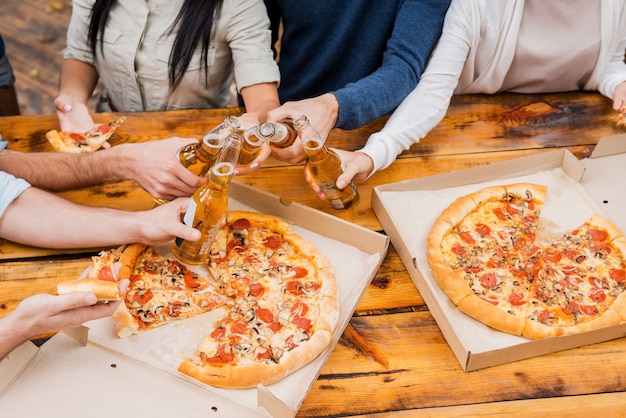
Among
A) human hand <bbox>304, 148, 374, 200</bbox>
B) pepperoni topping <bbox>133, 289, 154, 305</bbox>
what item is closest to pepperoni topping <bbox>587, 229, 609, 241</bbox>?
human hand <bbox>304, 148, 374, 200</bbox>

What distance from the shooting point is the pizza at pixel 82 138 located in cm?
237

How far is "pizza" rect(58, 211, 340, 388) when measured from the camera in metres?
1.72

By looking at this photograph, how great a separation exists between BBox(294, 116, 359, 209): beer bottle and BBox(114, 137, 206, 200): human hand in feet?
1.23

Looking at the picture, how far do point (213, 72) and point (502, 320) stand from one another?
65.1 inches

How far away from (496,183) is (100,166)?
1.50m

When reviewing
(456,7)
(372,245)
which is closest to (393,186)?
(372,245)

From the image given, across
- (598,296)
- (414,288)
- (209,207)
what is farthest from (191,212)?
(598,296)

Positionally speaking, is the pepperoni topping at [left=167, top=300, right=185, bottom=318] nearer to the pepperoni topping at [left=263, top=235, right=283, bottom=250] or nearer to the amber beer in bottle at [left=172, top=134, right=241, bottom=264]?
the amber beer in bottle at [left=172, top=134, right=241, bottom=264]

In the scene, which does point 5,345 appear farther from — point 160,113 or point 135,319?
point 160,113

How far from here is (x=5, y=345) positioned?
162 centimetres

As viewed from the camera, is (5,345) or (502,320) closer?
(5,345)

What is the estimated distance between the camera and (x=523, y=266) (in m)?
2.10

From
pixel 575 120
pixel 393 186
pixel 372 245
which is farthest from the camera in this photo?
pixel 575 120

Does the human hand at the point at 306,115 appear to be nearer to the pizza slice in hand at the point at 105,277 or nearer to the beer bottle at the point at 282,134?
the beer bottle at the point at 282,134
